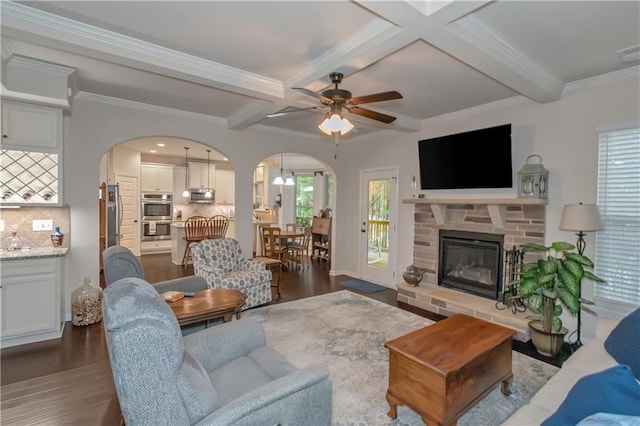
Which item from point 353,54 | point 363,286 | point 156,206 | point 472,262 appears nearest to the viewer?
point 353,54

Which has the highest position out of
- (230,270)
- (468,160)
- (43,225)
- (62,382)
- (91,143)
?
(91,143)

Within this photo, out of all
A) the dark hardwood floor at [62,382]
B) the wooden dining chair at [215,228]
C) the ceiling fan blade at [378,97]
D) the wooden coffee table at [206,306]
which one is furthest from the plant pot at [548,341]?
the wooden dining chair at [215,228]

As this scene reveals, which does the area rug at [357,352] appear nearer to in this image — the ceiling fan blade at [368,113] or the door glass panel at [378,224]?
the door glass panel at [378,224]

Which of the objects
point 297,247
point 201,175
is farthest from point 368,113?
point 201,175

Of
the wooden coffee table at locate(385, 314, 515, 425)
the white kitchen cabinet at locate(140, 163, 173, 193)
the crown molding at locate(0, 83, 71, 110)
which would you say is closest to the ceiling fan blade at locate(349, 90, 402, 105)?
the wooden coffee table at locate(385, 314, 515, 425)

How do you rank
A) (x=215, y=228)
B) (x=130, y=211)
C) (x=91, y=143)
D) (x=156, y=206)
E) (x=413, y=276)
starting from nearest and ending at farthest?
1. (x=91, y=143)
2. (x=413, y=276)
3. (x=215, y=228)
4. (x=130, y=211)
5. (x=156, y=206)

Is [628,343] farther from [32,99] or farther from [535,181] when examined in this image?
[32,99]

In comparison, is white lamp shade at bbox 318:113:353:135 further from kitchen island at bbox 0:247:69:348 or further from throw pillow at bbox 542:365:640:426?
kitchen island at bbox 0:247:69:348

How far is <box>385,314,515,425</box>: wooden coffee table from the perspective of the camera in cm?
195

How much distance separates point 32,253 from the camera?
3154mm

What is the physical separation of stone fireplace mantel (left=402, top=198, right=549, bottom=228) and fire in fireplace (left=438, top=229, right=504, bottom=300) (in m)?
0.22

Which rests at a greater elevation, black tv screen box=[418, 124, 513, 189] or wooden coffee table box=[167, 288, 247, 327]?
black tv screen box=[418, 124, 513, 189]

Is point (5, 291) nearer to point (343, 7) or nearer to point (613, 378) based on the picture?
point (343, 7)

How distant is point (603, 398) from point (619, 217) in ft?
9.44
